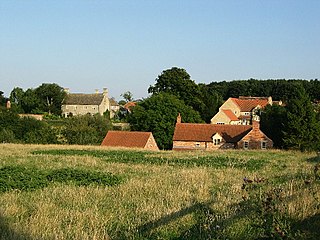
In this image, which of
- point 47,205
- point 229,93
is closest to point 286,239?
point 47,205

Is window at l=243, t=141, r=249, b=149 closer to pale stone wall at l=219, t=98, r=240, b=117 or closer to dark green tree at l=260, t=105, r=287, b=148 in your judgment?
dark green tree at l=260, t=105, r=287, b=148

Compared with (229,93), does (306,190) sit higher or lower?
lower

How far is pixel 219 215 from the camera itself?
8.51 m

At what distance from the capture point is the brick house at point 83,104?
115688 millimetres

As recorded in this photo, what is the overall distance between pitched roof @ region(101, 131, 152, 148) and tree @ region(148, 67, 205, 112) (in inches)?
1074

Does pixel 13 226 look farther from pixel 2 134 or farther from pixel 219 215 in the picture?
pixel 2 134

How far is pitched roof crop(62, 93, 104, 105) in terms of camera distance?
382 ft

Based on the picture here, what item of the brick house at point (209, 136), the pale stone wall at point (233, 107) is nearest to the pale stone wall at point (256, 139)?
the brick house at point (209, 136)

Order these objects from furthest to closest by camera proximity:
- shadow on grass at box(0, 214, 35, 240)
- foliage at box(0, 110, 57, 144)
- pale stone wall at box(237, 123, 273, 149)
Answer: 1. foliage at box(0, 110, 57, 144)
2. pale stone wall at box(237, 123, 273, 149)
3. shadow on grass at box(0, 214, 35, 240)

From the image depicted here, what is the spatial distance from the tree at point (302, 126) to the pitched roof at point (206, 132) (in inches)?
282

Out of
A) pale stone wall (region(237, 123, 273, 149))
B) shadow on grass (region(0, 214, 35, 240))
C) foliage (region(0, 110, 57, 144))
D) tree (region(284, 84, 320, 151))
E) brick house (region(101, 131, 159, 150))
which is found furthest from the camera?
foliage (region(0, 110, 57, 144))

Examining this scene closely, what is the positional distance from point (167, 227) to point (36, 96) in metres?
108

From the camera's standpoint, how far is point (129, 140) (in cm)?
5209

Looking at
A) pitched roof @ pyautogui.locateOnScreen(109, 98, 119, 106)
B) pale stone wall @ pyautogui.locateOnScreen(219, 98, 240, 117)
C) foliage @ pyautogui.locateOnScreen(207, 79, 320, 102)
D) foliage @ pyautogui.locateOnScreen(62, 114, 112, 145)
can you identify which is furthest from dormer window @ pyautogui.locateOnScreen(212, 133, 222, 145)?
foliage @ pyautogui.locateOnScreen(207, 79, 320, 102)
